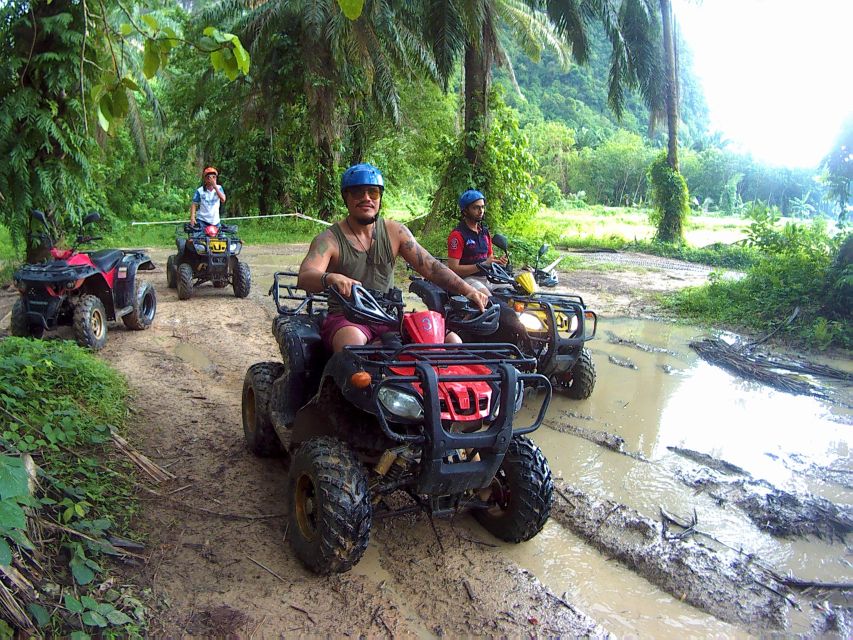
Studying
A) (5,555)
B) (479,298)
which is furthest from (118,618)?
(479,298)

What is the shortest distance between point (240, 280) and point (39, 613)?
7964 millimetres

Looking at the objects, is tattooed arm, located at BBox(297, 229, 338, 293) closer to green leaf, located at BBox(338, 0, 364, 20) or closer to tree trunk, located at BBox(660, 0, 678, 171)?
green leaf, located at BBox(338, 0, 364, 20)

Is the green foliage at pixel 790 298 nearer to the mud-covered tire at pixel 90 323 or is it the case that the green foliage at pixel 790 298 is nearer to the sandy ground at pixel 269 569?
the sandy ground at pixel 269 569

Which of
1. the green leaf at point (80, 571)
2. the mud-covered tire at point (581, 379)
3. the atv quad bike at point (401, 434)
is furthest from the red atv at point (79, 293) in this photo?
the mud-covered tire at point (581, 379)

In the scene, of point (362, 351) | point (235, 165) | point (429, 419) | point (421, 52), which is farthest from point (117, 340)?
point (235, 165)

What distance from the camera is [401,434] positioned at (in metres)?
3.13

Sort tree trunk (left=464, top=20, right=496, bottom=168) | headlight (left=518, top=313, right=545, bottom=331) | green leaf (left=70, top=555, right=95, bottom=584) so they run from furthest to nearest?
tree trunk (left=464, top=20, right=496, bottom=168) < headlight (left=518, top=313, right=545, bottom=331) < green leaf (left=70, top=555, right=95, bottom=584)

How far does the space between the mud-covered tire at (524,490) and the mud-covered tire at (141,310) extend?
5686 mm

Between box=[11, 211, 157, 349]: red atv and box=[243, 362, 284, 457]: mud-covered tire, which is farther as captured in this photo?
box=[11, 211, 157, 349]: red atv

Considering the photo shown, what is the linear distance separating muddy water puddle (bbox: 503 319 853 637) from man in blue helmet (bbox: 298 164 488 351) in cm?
160

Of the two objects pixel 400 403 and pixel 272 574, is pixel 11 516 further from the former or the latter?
pixel 400 403

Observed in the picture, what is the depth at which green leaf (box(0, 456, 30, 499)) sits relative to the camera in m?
2.63

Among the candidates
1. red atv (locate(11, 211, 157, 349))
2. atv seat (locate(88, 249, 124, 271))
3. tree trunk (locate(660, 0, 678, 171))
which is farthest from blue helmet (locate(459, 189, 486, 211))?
tree trunk (locate(660, 0, 678, 171))

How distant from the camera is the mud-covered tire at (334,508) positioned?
117 inches
